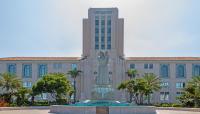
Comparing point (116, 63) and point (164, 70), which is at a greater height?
point (116, 63)

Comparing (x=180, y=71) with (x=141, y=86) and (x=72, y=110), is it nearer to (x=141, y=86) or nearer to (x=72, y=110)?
(x=141, y=86)

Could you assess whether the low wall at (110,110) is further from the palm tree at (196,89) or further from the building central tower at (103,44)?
the building central tower at (103,44)

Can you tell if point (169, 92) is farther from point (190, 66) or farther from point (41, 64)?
point (41, 64)

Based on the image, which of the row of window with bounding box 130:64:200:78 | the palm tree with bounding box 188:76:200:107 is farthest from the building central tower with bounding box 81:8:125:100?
the palm tree with bounding box 188:76:200:107

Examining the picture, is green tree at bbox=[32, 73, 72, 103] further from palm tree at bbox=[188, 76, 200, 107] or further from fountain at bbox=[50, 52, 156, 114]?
fountain at bbox=[50, 52, 156, 114]

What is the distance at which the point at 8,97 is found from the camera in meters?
72.7

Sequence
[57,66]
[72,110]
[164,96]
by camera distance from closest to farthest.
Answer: [72,110], [164,96], [57,66]

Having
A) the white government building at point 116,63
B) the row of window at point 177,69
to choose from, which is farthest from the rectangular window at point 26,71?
the row of window at point 177,69

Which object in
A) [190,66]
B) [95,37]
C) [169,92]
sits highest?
[95,37]

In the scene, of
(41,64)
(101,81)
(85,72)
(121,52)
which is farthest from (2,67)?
(101,81)

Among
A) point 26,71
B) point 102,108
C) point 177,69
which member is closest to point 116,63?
point 177,69

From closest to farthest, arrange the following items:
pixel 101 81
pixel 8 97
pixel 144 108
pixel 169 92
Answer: pixel 144 108 → pixel 101 81 → pixel 8 97 → pixel 169 92

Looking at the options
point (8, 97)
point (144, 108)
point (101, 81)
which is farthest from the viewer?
point (8, 97)

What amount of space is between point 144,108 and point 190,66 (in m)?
58.4
